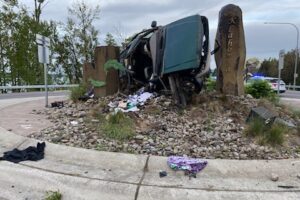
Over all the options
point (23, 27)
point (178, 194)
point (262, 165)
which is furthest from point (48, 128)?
point (23, 27)

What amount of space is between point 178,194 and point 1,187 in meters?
2.25

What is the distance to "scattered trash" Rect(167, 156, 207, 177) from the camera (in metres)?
4.61

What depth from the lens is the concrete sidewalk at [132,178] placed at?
13.2ft

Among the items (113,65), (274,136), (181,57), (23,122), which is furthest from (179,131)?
(113,65)

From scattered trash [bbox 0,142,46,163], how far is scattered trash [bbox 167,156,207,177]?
6.87 ft

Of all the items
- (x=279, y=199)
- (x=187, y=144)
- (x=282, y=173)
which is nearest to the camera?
(x=279, y=199)

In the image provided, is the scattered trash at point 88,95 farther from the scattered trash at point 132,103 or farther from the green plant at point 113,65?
the scattered trash at point 132,103

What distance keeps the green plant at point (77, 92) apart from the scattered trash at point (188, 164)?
18.7 ft

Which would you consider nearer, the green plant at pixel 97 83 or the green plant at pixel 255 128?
the green plant at pixel 255 128

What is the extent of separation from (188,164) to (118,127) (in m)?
1.84

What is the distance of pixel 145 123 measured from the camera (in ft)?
21.1

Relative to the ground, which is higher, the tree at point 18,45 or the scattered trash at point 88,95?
the tree at point 18,45

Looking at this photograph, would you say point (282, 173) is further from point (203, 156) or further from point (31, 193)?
point (31, 193)

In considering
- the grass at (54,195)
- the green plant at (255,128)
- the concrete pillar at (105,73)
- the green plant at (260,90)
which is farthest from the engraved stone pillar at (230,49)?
the grass at (54,195)
